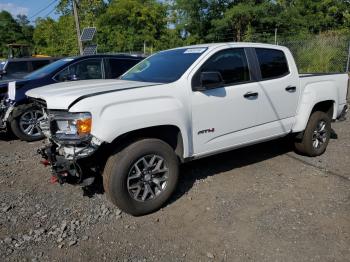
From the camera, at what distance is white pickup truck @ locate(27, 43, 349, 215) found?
143 inches

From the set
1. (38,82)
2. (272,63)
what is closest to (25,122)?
(38,82)

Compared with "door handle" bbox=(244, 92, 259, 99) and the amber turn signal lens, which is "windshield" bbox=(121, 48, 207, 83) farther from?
the amber turn signal lens

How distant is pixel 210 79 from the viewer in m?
4.20

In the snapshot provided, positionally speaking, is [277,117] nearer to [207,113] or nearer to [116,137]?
[207,113]

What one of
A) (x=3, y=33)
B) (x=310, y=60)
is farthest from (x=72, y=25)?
(x=3, y=33)

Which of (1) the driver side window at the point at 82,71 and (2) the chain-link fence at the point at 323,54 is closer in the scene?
(1) the driver side window at the point at 82,71

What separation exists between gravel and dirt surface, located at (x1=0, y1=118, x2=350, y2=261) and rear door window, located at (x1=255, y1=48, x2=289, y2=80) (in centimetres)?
140

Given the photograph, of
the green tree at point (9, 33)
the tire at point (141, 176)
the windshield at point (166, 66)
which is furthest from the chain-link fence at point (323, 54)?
the green tree at point (9, 33)

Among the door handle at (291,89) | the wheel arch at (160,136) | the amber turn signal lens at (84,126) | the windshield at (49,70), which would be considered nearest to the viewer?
the amber turn signal lens at (84,126)

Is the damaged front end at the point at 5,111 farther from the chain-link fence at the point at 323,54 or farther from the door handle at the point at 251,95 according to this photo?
the chain-link fence at the point at 323,54

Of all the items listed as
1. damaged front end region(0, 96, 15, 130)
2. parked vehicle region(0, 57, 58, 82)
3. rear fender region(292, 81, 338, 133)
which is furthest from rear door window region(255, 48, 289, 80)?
parked vehicle region(0, 57, 58, 82)

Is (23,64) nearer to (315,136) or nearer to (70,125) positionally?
(70,125)

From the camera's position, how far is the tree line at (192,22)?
31125mm

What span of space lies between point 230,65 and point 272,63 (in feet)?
2.74
